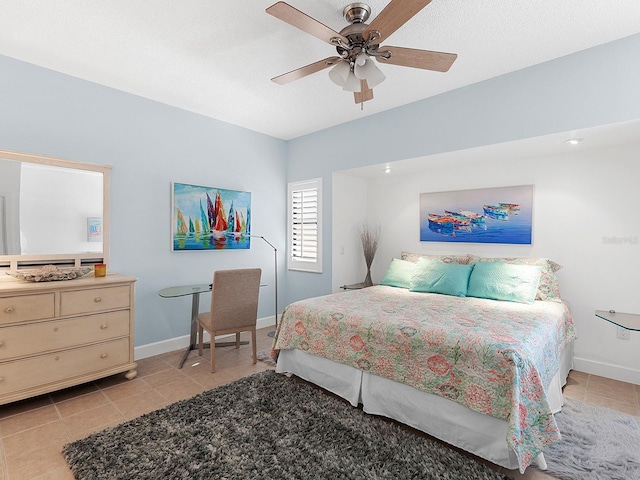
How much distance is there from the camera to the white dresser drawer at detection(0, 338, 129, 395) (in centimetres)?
239

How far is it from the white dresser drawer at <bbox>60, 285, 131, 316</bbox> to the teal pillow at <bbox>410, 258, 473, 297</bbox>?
2.83m

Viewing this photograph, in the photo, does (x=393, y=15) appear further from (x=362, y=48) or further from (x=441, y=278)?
(x=441, y=278)

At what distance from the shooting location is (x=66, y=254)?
10.0 ft

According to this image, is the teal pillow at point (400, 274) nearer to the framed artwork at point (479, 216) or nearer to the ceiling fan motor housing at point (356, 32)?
the framed artwork at point (479, 216)

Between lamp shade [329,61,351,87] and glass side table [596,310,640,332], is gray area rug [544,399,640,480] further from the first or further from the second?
lamp shade [329,61,351,87]

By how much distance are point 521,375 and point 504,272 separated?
1.62 metres

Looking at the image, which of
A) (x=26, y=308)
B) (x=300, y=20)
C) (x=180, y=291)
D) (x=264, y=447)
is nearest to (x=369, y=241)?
(x=180, y=291)

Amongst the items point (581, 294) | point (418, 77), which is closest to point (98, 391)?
point (418, 77)

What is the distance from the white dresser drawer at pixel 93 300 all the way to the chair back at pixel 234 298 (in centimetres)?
77

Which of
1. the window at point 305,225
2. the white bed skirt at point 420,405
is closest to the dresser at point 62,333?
the white bed skirt at point 420,405

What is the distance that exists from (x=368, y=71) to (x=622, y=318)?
2811 mm

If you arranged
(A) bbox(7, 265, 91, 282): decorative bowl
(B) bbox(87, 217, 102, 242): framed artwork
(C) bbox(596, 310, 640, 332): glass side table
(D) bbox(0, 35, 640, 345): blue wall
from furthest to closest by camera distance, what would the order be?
(B) bbox(87, 217, 102, 242): framed artwork < (D) bbox(0, 35, 640, 345): blue wall < (A) bbox(7, 265, 91, 282): decorative bowl < (C) bbox(596, 310, 640, 332): glass side table

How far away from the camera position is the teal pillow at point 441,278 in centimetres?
340

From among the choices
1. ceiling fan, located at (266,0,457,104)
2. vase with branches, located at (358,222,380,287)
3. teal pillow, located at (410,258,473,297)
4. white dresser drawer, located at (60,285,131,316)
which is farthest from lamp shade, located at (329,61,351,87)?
vase with branches, located at (358,222,380,287)
